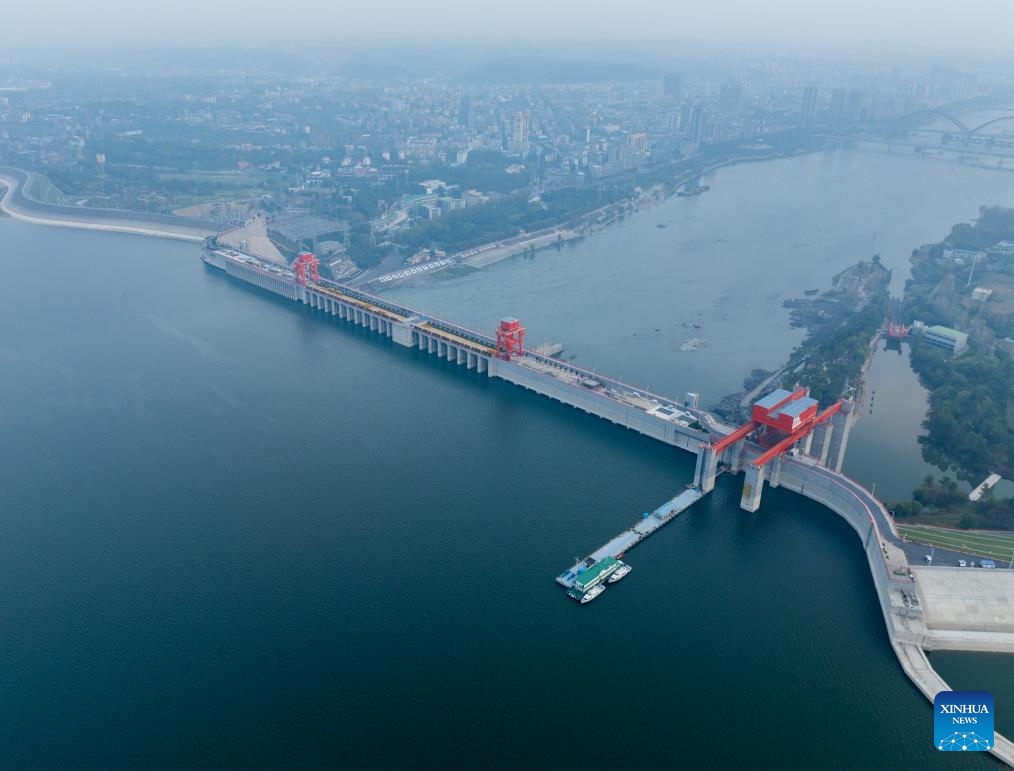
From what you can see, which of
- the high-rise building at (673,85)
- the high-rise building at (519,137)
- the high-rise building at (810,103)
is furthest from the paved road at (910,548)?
the high-rise building at (673,85)

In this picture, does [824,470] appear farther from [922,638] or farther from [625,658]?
[625,658]

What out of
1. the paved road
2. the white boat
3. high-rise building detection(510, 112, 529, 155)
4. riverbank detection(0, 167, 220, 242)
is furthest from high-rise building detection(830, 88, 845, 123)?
the white boat

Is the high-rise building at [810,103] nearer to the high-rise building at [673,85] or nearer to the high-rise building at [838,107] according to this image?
the high-rise building at [838,107]

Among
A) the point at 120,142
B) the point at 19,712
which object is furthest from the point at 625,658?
the point at 120,142

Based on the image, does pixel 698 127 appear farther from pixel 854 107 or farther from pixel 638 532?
pixel 638 532

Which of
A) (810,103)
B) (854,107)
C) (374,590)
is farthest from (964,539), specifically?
(810,103)
